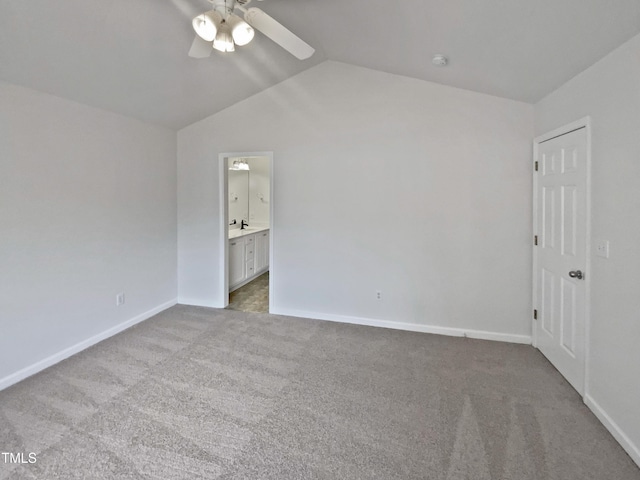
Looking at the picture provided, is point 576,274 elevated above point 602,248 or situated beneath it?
situated beneath

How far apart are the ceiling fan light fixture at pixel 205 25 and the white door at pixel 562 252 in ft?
8.19

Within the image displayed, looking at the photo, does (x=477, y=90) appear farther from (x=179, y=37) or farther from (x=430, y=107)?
(x=179, y=37)

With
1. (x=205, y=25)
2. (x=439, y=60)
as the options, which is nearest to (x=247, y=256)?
(x=439, y=60)

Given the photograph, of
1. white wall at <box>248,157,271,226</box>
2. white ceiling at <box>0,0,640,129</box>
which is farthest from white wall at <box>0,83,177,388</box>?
white wall at <box>248,157,271,226</box>

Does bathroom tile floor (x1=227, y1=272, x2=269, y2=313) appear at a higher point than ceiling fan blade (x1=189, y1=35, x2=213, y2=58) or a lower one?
lower

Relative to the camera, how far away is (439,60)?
108 inches

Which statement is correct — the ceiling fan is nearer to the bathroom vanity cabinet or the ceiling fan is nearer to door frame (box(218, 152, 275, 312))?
door frame (box(218, 152, 275, 312))

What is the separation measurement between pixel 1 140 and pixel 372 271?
→ 11.0 ft

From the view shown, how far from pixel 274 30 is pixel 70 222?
2456 mm

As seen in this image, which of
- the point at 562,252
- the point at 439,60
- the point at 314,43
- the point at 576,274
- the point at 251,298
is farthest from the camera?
the point at 251,298

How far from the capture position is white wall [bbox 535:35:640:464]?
5.87 ft

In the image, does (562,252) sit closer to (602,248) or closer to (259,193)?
(602,248)

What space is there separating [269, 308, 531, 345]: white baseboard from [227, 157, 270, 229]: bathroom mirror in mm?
3221

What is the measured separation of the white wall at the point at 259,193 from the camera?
683 centimetres
